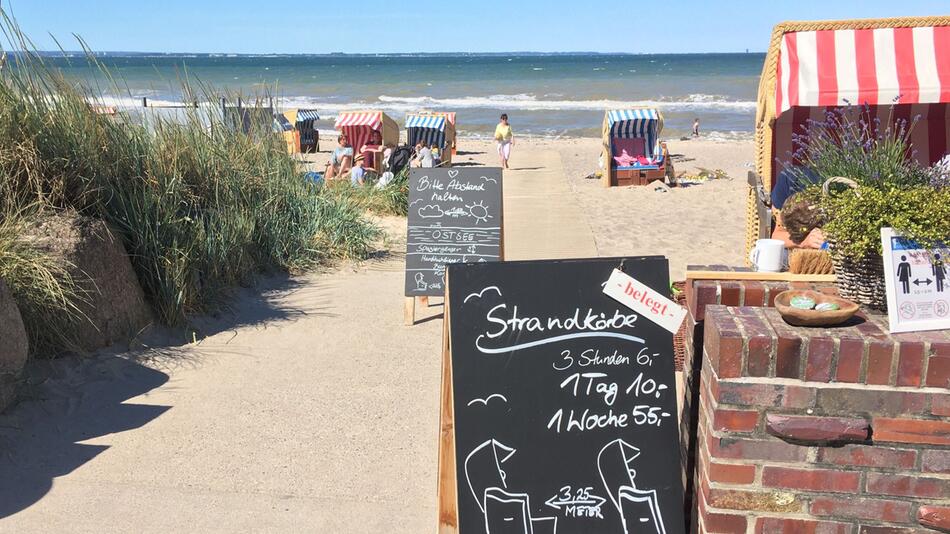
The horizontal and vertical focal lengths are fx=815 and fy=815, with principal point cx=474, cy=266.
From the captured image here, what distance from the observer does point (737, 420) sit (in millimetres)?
2383

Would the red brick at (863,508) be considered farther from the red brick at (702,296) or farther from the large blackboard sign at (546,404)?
the red brick at (702,296)

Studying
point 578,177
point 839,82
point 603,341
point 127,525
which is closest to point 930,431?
point 603,341

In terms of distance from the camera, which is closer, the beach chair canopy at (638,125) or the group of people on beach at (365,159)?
the group of people on beach at (365,159)

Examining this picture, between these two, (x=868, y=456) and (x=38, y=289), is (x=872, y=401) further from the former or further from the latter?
(x=38, y=289)

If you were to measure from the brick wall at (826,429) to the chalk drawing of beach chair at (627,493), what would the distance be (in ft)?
1.04

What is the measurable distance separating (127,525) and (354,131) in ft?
52.9

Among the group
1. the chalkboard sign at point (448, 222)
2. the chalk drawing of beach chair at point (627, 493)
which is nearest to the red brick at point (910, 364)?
the chalk drawing of beach chair at point (627, 493)

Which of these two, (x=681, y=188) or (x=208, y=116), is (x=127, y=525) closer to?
(x=208, y=116)

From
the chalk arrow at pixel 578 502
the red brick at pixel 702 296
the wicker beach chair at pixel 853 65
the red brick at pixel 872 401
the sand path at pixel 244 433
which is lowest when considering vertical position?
the sand path at pixel 244 433

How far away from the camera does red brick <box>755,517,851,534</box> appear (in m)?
2.43

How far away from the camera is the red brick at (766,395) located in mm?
2332

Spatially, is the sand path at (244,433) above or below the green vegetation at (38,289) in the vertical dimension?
below

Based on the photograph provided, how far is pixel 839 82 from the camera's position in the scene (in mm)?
6188

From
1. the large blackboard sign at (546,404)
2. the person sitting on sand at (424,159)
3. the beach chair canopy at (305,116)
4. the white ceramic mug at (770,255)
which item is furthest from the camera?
the beach chair canopy at (305,116)
